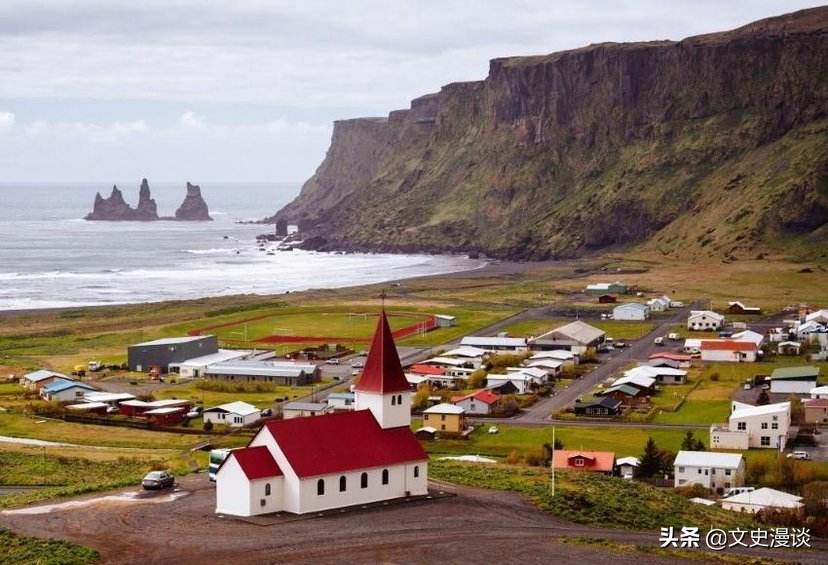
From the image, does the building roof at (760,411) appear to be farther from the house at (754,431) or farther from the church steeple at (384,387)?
the church steeple at (384,387)

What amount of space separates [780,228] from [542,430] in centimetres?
10826

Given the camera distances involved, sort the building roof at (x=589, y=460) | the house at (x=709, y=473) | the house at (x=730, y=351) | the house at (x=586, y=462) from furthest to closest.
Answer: the house at (x=730, y=351) < the building roof at (x=589, y=460) < the house at (x=586, y=462) < the house at (x=709, y=473)

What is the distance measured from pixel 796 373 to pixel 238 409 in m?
32.3

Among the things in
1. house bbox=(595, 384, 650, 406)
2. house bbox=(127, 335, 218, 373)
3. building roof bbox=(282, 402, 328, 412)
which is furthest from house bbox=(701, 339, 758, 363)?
house bbox=(127, 335, 218, 373)

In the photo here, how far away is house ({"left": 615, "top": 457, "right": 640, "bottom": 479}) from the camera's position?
5181 centimetres

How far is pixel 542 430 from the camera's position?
64062mm

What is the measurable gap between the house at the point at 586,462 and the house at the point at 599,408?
15.9 metres

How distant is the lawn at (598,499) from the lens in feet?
130

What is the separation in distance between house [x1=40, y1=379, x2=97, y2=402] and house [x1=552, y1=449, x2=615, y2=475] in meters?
32.6

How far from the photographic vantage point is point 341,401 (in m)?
68.3

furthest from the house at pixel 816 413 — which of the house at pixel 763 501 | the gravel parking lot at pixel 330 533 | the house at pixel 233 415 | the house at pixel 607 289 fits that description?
the house at pixel 607 289

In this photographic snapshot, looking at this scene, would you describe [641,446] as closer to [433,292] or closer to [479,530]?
[479,530]

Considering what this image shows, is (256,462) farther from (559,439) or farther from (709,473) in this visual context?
(559,439)

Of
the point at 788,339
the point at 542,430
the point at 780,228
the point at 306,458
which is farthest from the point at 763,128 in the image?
the point at 306,458
